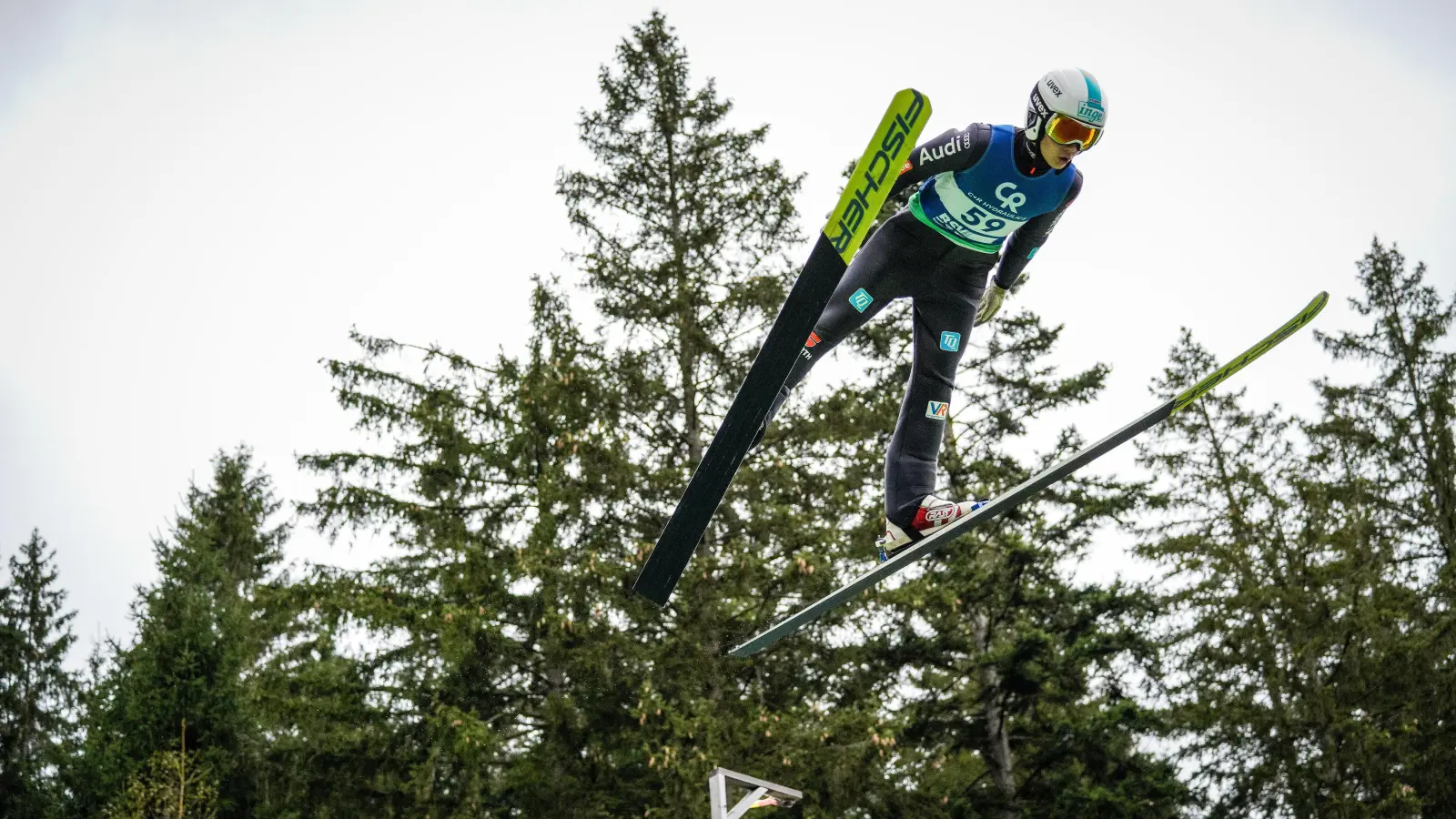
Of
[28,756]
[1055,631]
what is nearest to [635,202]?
[1055,631]

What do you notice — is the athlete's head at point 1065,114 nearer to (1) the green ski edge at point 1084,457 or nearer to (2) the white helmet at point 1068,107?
(2) the white helmet at point 1068,107

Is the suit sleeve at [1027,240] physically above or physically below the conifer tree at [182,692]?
below

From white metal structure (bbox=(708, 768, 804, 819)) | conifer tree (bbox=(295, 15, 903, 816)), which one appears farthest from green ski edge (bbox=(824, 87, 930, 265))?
conifer tree (bbox=(295, 15, 903, 816))

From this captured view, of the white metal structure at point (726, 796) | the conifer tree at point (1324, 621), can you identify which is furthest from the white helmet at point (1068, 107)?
the conifer tree at point (1324, 621)

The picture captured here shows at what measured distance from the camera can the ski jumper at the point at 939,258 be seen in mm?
3830

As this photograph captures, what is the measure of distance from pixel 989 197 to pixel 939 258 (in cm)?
37

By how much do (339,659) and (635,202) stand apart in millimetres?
8491

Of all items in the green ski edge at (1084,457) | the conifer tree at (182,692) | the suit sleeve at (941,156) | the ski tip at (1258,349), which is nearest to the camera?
the suit sleeve at (941,156)

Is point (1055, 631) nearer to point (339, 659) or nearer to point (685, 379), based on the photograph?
point (685, 379)

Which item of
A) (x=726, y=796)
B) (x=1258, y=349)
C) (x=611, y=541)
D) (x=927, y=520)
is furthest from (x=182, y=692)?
(x=1258, y=349)

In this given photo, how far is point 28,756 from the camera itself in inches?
913

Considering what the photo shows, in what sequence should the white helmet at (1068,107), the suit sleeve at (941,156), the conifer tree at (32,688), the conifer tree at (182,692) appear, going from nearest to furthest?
the white helmet at (1068,107)
the suit sleeve at (941,156)
the conifer tree at (182,692)
the conifer tree at (32,688)

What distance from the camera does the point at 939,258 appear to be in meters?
4.23

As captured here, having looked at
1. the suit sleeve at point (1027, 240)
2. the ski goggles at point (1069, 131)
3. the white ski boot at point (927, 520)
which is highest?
the suit sleeve at point (1027, 240)
